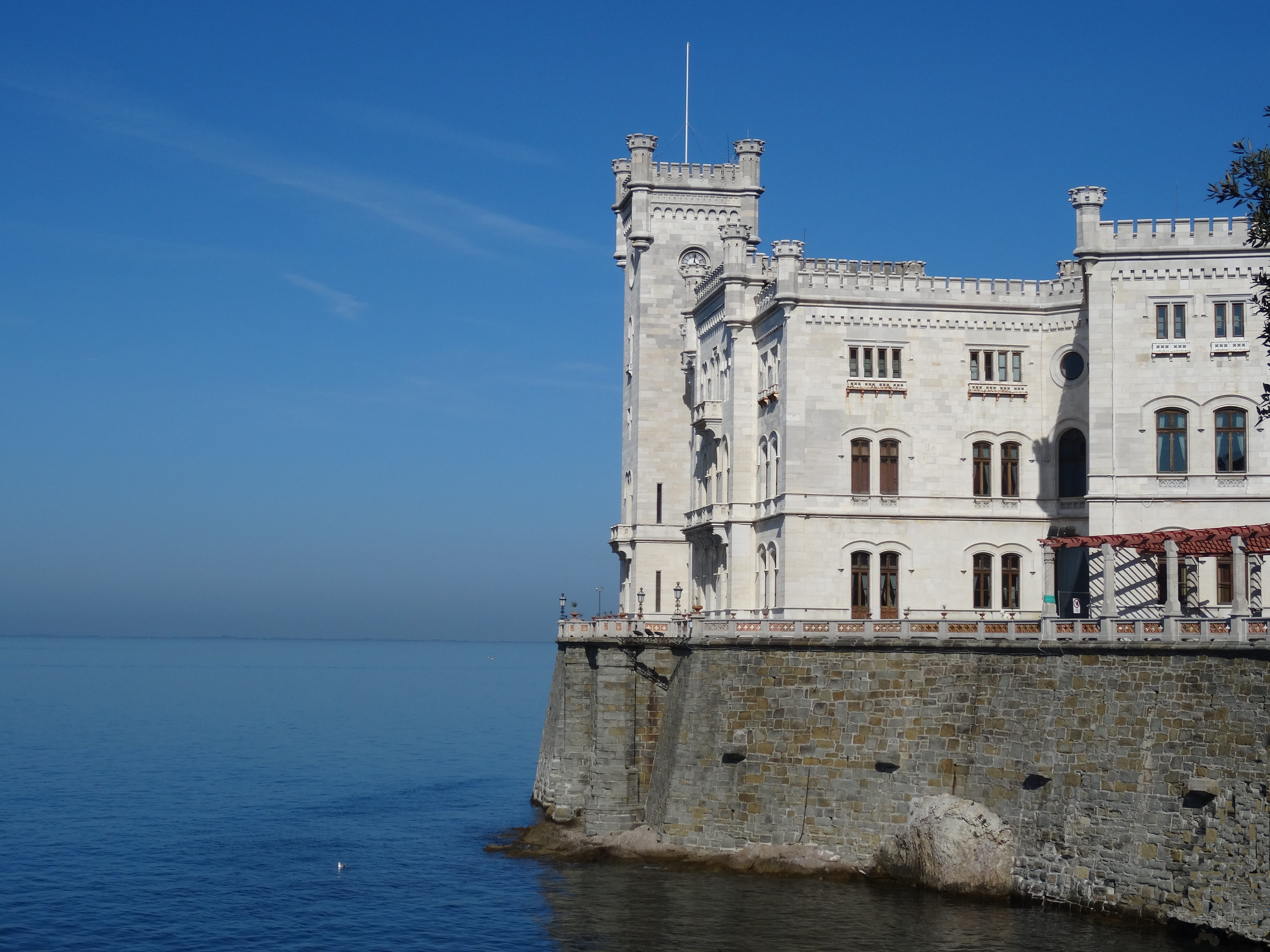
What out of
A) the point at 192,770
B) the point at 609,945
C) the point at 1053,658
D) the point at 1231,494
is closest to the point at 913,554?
the point at 1231,494

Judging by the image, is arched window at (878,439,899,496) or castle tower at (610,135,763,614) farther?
castle tower at (610,135,763,614)

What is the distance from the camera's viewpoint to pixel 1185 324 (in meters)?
62.5

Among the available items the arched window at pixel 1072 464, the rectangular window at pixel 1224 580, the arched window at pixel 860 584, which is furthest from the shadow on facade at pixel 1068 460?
the arched window at pixel 860 584

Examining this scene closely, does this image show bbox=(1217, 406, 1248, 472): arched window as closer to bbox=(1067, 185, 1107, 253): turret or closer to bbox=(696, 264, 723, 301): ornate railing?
bbox=(1067, 185, 1107, 253): turret

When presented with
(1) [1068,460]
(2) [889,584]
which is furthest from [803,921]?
(1) [1068,460]

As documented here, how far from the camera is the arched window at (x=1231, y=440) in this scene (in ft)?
204

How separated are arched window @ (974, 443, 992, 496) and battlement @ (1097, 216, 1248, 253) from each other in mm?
10050

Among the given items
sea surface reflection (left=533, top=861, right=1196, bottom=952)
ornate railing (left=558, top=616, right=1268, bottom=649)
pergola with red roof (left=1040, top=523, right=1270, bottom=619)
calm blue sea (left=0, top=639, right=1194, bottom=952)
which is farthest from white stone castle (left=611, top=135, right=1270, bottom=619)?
calm blue sea (left=0, top=639, right=1194, bottom=952)

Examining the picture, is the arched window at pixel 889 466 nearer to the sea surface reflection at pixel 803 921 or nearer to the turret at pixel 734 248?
the turret at pixel 734 248

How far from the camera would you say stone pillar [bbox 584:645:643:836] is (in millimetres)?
61969

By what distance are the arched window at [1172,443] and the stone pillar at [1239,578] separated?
12.0 meters

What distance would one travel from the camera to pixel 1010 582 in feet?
222

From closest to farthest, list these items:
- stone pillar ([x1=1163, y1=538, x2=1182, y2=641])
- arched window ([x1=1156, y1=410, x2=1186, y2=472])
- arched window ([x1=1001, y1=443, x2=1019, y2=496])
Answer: stone pillar ([x1=1163, y1=538, x2=1182, y2=641]) < arched window ([x1=1156, y1=410, x2=1186, y2=472]) < arched window ([x1=1001, y1=443, x2=1019, y2=496])

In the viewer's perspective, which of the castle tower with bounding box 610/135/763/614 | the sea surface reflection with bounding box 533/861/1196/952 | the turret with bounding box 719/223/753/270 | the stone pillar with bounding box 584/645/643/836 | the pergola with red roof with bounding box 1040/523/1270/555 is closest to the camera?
the sea surface reflection with bounding box 533/861/1196/952
